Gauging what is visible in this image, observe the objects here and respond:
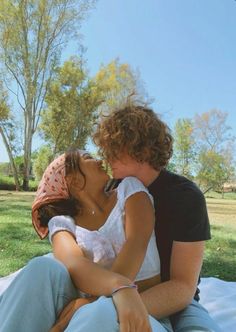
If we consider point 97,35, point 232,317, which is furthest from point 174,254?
point 97,35

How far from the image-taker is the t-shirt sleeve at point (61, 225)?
54.2 inches

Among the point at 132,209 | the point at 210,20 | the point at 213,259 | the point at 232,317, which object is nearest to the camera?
the point at 132,209

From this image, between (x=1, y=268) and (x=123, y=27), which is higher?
(x=123, y=27)

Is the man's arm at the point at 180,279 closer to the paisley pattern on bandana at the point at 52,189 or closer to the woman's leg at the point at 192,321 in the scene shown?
the woman's leg at the point at 192,321

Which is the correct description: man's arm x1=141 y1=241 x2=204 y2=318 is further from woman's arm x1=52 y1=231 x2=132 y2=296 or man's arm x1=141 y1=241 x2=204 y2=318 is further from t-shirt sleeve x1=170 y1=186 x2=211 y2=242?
woman's arm x1=52 y1=231 x2=132 y2=296

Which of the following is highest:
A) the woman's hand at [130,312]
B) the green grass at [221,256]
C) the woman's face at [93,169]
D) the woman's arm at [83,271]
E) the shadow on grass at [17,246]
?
the woman's face at [93,169]

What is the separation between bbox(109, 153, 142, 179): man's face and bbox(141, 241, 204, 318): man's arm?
0.27 m

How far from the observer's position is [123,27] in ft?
33.7

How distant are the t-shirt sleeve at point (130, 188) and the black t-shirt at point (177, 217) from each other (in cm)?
7

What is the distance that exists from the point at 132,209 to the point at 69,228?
26 centimetres

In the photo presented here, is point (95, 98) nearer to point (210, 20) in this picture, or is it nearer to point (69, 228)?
point (210, 20)

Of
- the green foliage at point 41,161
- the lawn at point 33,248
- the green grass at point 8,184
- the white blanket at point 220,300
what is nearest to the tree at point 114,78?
the green foliage at point 41,161

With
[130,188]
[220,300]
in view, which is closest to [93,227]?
[130,188]

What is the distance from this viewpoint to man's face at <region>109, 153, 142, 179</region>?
4.44 feet
